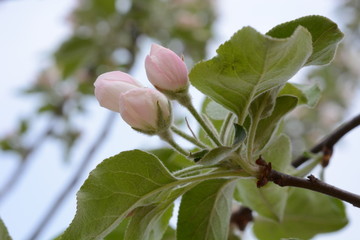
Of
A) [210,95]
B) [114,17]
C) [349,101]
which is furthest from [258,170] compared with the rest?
[349,101]

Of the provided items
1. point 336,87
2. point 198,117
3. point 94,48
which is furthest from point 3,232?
point 336,87

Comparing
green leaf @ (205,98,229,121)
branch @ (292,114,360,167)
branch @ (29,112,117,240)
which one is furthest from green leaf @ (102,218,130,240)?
branch @ (29,112,117,240)

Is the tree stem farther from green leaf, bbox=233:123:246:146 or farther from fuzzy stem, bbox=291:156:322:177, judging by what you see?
fuzzy stem, bbox=291:156:322:177

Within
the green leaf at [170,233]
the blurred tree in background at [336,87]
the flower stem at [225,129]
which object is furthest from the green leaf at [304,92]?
the blurred tree in background at [336,87]

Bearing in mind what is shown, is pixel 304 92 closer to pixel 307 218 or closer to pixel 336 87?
pixel 307 218

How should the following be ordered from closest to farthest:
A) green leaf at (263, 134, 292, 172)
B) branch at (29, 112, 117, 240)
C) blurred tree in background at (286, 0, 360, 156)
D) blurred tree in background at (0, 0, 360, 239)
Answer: green leaf at (263, 134, 292, 172), branch at (29, 112, 117, 240), blurred tree in background at (0, 0, 360, 239), blurred tree in background at (286, 0, 360, 156)
